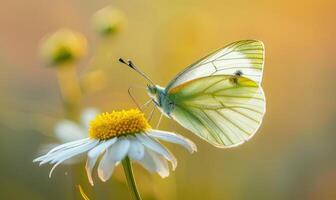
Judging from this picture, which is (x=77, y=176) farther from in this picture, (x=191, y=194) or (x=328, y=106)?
(x=328, y=106)

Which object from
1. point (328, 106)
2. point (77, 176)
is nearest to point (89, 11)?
point (328, 106)

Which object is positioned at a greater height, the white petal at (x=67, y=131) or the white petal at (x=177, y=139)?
the white petal at (x=177, y=139)

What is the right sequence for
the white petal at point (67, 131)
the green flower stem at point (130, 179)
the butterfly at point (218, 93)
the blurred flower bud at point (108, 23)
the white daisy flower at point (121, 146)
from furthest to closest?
the blurred flower bud at point (108, 23) → the white petal at point (67, 131) → the butterfly at point (218, 93) → the white daisy flower at point (121, 146) → the green flower stem at point (130, 179)

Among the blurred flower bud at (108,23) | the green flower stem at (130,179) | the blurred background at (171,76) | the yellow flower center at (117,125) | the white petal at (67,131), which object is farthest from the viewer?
the blurred flower bud at (108,23)

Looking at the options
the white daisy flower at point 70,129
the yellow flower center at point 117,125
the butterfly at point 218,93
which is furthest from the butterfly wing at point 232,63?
the white daisy flower at point 70,129

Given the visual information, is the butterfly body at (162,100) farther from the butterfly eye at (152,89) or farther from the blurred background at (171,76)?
the blurred background at (171,76)

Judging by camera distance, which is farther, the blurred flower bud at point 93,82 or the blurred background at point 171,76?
the blurred background at point 171,76
